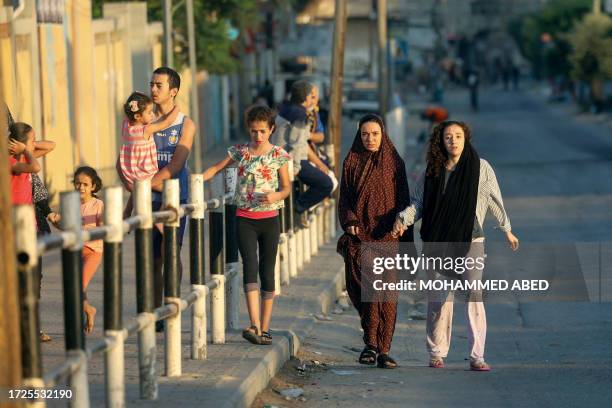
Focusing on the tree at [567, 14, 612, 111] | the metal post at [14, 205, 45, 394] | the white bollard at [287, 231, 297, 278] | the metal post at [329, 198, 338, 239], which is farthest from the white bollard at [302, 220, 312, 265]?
the tree at [567, 14, 612, 111]

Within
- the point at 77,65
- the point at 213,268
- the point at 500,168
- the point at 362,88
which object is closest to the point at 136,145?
the point at 213,268

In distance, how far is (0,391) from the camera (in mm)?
5559

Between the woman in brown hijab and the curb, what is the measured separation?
1.90ft

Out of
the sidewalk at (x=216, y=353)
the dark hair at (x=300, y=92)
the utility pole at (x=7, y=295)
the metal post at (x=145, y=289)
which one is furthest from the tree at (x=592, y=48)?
the utility pole at (x=7, y=295)

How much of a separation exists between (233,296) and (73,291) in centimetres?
394

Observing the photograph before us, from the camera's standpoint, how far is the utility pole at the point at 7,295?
548 centimetres

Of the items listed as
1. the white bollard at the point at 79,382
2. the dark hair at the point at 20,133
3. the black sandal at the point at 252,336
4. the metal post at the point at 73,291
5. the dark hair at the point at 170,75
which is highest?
the dark hair at the point at 170,75

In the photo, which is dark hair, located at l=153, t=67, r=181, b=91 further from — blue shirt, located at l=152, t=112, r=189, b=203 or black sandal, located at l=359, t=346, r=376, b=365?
black sandal, located at l=359, t=346, r=376, b=365

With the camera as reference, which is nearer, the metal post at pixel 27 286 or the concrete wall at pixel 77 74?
the metal post at pixel 27 286

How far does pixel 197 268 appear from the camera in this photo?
8.91 m

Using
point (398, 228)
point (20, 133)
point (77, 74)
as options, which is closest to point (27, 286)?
point (20, 133)

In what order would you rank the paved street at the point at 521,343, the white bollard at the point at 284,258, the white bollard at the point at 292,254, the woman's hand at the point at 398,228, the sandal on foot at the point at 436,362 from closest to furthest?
the paved street at the point at 521,343
the woman's hand at the point at 398,228
the sandal on foot at the point at 436,362
the white bollard at the point at 284,258
the white bollard at the point at 292,254

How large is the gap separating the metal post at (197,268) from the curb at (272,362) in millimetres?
403

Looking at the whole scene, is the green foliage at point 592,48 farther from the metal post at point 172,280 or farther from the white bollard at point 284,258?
the metal post at point 172,280
